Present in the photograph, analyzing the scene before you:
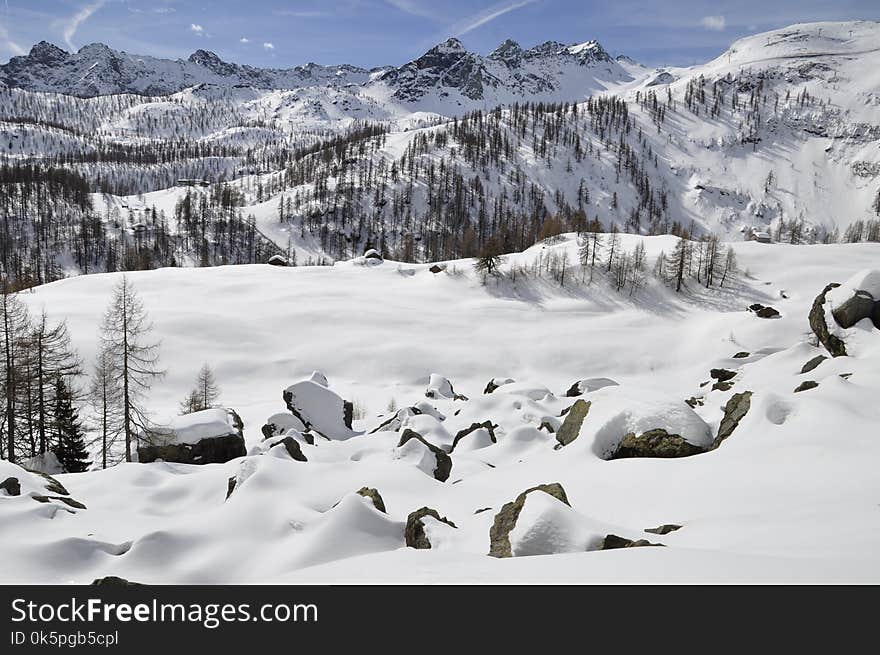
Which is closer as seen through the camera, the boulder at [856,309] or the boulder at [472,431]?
the boulder at [472,431]

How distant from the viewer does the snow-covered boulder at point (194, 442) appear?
21047 mm

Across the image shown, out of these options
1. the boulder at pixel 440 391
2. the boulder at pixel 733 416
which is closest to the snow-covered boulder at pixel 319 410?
the boulder at pixel 440 391

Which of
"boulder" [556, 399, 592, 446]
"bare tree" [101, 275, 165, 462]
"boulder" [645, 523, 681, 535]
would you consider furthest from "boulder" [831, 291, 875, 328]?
"bare tree" [101, 275, 165, 462]

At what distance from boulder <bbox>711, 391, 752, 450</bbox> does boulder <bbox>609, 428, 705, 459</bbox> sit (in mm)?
773

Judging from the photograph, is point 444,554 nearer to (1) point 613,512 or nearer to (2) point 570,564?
(2) point 570,564

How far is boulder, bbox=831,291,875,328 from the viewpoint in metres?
27.9

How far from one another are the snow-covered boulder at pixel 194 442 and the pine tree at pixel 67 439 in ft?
23.3

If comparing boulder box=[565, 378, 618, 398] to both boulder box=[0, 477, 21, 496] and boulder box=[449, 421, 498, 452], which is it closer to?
boulder box=[449, 421, 498, 452]

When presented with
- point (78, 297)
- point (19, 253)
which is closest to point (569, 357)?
point (78, 297)

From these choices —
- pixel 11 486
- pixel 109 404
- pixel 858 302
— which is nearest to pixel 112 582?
pixel 11 486

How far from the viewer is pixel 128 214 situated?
166125mm

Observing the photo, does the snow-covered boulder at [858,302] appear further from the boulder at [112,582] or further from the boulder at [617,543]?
the boulder at [112,582]

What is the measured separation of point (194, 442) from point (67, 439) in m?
11.2
